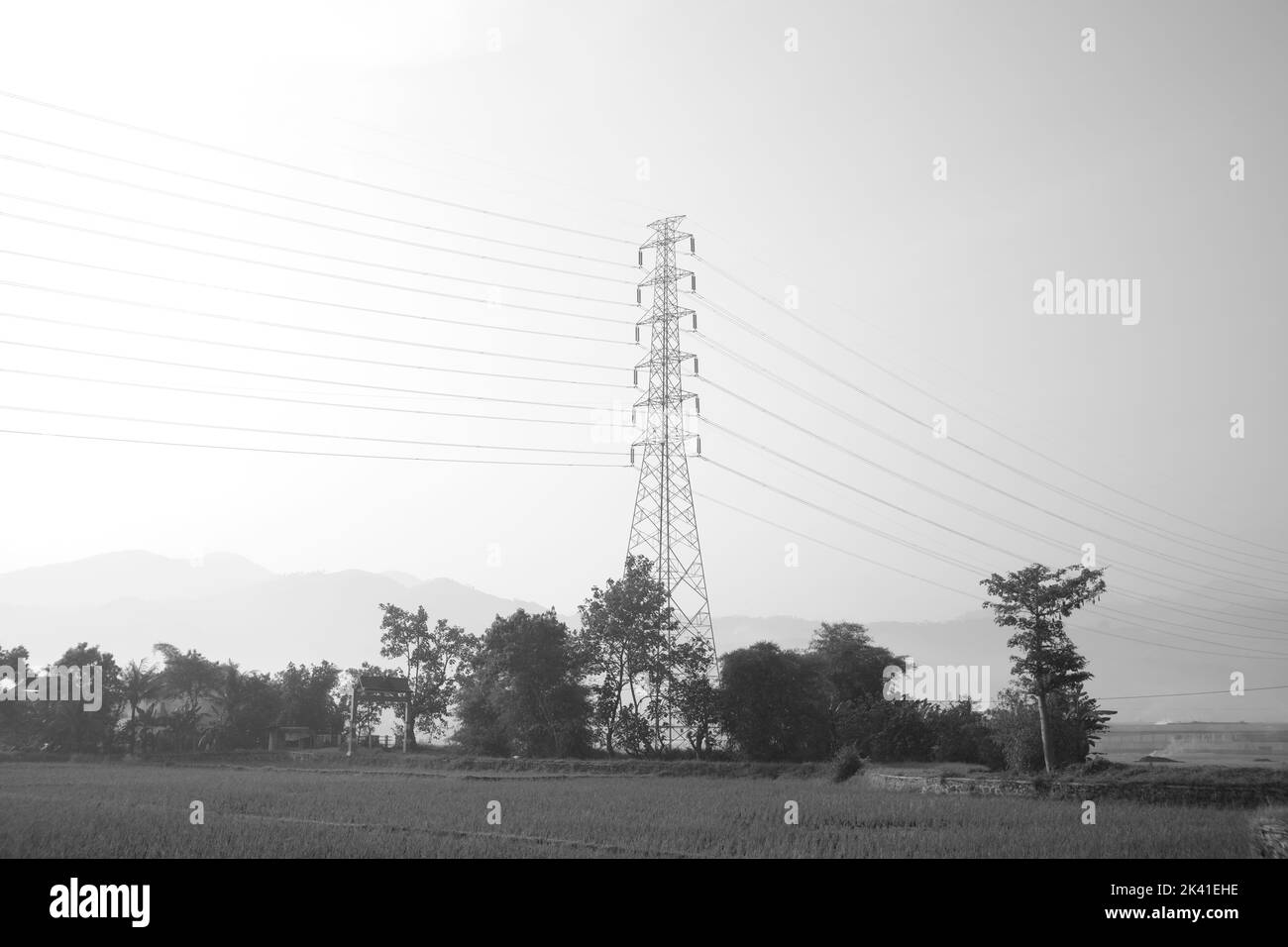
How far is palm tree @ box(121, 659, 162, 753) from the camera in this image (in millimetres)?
60312

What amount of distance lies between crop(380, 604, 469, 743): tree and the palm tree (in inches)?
579

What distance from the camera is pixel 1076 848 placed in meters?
17.8

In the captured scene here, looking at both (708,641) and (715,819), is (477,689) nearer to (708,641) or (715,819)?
(708,641)

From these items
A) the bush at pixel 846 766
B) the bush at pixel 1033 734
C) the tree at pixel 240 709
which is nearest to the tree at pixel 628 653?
the bush at pixel 846 766

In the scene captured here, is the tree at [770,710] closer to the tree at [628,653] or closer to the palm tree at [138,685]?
the tree at [628,653]

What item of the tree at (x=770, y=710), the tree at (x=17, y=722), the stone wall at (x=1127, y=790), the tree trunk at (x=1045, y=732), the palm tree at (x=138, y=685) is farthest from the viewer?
the palm tree at (x=138, y=685)

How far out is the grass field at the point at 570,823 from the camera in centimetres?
1717

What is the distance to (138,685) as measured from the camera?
61.0 m

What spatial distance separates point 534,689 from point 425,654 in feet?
50.2

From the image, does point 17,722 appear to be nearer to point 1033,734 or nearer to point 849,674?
point 849,674

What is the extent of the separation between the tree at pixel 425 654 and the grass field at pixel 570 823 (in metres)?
26.4

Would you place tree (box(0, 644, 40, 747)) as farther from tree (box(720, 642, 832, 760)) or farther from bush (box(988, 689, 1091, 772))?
bush (box(988, 689, 1091, 772))

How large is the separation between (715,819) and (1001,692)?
63.7ft
